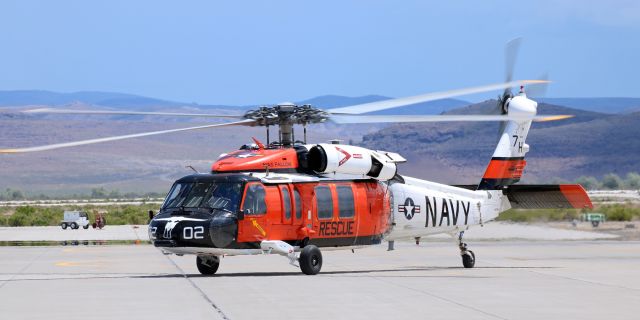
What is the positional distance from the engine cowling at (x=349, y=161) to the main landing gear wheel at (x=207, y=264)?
305cm

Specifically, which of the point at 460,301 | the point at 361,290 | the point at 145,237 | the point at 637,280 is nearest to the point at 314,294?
the point at 361,290

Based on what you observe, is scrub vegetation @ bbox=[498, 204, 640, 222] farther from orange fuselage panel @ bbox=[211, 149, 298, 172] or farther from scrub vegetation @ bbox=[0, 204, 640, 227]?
orange fuselage panel @ bbox=[211, 149, 298, 172]

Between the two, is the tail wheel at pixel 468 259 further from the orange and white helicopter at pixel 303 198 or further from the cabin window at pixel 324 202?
the cabin window at pixel 324 202

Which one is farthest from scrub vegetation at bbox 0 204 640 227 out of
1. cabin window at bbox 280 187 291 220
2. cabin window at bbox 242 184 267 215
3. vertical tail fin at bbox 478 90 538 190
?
cabin window at bbox 242 184 267 215

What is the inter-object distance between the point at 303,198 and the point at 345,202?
4.37 ft

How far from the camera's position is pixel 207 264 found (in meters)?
27.0

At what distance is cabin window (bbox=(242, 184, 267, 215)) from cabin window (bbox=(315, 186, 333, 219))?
1670 mm

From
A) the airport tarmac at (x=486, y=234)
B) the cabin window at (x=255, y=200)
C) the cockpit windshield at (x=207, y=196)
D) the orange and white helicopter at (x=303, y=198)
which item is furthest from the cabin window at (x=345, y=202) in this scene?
the airport tarmac at (x=486, y=234)

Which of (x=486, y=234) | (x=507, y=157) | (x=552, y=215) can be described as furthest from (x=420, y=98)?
(x=552, y=215)

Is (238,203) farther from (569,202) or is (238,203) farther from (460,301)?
(569,202)

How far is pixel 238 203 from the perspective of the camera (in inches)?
1006

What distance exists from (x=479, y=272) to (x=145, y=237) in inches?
1132

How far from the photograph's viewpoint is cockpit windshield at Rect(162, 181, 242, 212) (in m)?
25.6

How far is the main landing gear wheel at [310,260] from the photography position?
1025 inches
